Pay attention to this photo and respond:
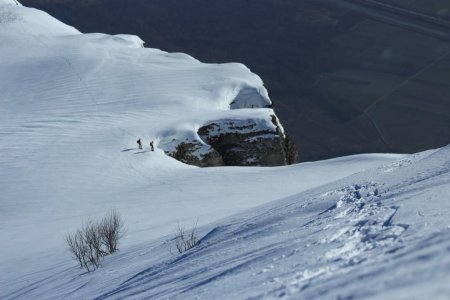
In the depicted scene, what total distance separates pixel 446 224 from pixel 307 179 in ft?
47.7

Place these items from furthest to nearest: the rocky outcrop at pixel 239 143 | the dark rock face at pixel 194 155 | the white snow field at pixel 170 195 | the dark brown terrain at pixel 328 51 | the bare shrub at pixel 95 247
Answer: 1. the dark brown terrain at pixel 328 51
2. the rocky outcrop at pixel 239 143
3. the dark rock face at pixel 194 155
4. the bare shrub at pixel 95 247
5. the white snow field at pixel 170 195

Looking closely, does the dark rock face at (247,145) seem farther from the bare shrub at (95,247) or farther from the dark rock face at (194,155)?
the bare shrub at (95,247)

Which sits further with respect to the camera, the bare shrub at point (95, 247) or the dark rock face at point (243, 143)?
the dark rock face at point (243, 143)

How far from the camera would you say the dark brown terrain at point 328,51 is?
48625 millimetres

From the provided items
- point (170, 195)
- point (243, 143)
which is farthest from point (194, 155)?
point (170, 195)

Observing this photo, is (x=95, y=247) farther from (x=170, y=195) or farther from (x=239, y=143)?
(x=239, y=143)

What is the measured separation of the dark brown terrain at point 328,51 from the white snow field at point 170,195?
1574 cm

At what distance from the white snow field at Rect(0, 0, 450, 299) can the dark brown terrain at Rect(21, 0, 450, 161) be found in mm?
15743

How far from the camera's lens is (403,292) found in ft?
19.2

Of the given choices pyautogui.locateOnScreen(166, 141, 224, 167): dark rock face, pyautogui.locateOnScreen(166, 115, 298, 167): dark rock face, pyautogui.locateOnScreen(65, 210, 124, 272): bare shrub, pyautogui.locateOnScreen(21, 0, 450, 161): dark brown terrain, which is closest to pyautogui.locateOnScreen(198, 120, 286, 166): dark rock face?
pyautogui.locateOnScreen(166, 115, 298, 167): dark rock face

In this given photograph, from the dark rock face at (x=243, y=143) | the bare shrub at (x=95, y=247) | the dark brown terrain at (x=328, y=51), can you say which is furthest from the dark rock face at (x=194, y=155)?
the dark brown terrain at (x=328, y=51)

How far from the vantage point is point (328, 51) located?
58406mm

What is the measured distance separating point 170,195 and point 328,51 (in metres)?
39.6

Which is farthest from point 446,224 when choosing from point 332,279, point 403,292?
point 403,292
